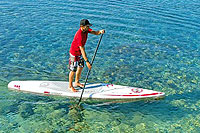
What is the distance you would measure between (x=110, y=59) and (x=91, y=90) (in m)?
3.64

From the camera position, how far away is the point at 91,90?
1052cm

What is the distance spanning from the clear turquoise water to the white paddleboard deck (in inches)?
11.3

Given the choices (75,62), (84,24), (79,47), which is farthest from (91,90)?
(84,24)

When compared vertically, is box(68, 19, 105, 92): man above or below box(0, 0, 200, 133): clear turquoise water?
above

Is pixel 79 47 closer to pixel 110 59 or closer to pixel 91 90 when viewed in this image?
pixel 91 90

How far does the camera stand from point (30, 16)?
18906 millimetres

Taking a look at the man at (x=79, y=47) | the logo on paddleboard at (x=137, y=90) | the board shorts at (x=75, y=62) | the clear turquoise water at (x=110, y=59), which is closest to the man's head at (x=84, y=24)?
the man at (x=79, y=47)

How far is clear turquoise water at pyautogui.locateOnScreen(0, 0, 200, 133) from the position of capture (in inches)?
355

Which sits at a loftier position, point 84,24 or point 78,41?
point 84,24

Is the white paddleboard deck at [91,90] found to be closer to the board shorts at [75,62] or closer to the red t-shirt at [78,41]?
the board shorts at [75,62]

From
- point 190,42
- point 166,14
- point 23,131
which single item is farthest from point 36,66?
point 166,14

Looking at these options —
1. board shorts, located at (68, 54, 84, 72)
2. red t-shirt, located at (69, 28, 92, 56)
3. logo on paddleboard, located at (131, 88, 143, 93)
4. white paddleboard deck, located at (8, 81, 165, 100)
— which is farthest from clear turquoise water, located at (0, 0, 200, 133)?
red t-shirt, located at (69, 28, 92, 56)

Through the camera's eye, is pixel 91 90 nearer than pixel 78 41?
No

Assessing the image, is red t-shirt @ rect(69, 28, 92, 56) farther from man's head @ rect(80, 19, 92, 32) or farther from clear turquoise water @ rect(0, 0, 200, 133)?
clear turquoise water @ rect(0, 0, 200, 133)
